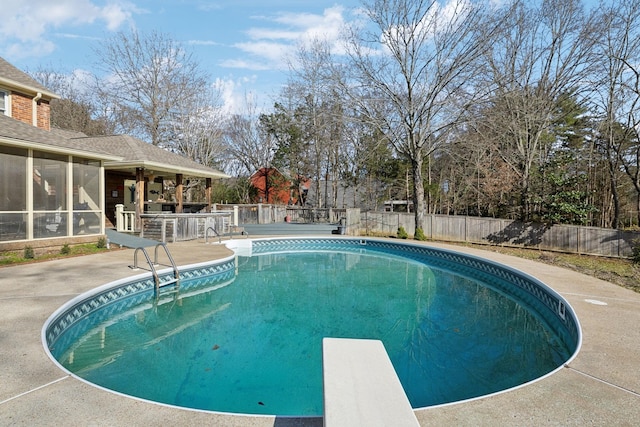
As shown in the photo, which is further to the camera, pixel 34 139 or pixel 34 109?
pixel 34 109

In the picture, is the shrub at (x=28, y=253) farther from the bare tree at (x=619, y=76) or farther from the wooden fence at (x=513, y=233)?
the bare tree at (x=619, y=76)

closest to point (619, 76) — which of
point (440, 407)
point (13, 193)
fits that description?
point (440, 407)

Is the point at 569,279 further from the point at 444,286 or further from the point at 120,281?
the point at 120,281

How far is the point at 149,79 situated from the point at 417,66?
56.0 ft

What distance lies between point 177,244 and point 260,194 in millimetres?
17777

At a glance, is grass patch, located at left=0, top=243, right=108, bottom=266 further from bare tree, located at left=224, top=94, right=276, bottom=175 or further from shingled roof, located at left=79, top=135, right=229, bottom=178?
bare tree, located at left=224, top=94, right=276, bottom=175

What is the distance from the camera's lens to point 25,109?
11773mm

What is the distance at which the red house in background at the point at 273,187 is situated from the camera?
2780 centimetres

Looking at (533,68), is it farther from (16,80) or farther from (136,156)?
(16,80)

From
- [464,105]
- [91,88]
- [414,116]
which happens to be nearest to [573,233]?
[464,105]

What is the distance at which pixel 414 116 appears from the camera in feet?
52.2

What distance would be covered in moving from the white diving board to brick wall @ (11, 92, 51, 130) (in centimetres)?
1415

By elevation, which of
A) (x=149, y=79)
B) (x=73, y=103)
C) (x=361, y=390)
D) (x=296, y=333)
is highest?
(x=149, y=79)

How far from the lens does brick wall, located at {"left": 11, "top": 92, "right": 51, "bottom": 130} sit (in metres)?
11.4
